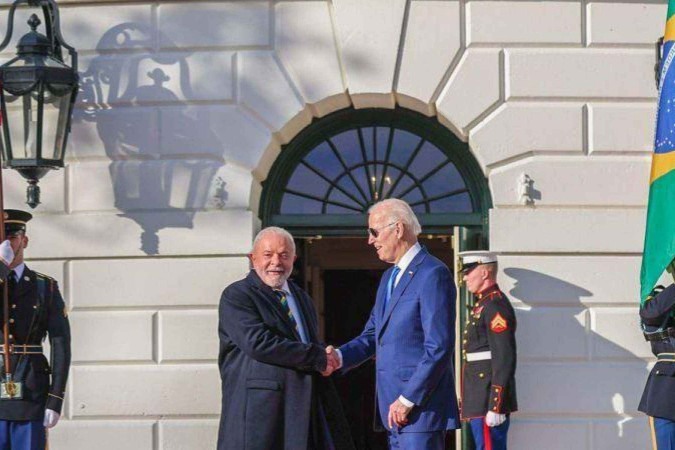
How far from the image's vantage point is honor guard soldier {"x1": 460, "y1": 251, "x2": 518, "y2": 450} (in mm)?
8711

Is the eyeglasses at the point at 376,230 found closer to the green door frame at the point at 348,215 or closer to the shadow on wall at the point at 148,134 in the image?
the shadow on wall at the point at 148,134

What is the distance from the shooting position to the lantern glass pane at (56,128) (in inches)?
347

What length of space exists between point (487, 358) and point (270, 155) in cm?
225

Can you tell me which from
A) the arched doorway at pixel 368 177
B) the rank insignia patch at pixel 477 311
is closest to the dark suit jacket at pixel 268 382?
the rank insignia patch at pixel 477 311

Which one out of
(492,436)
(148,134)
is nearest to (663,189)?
(492,436)

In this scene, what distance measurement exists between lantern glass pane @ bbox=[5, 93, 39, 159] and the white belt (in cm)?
339

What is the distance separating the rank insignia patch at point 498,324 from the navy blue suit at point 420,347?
2.10 meters

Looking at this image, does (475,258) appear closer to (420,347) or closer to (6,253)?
(420,347)

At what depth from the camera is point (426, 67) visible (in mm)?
9391

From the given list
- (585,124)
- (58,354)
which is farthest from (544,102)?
(58,354)

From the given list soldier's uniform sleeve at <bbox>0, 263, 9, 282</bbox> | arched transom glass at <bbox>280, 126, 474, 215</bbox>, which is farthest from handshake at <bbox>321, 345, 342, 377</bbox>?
arched transom glass at <bbox>280, 126, 474, 215</bbox>

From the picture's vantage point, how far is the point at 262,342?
6945 mm

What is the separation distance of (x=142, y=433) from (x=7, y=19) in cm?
329

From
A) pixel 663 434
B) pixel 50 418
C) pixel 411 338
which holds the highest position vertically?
pixel 411 338
